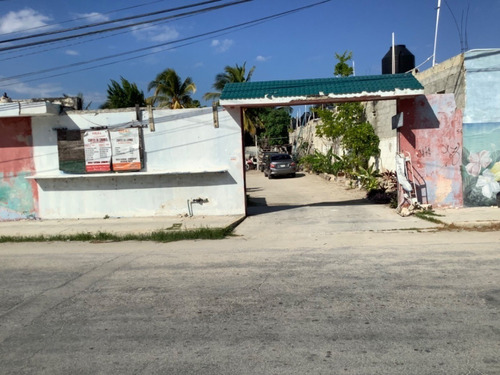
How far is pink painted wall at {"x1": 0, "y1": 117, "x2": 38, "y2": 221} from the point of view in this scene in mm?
12641

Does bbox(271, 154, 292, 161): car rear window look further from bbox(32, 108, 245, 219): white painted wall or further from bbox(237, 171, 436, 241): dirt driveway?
bbox(32, 108, 245, 219): white painted wall

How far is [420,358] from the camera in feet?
11.9

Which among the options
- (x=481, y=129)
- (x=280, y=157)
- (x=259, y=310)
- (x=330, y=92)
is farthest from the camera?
(x=280, y=157)

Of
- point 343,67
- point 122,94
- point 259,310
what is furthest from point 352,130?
point 122,94

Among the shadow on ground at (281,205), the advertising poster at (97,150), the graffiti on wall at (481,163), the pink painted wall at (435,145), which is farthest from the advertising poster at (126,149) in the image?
the graffiti on wall at (481,163)

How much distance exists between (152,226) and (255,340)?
7519 millimetres

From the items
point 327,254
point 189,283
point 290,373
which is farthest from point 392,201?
point 290,373

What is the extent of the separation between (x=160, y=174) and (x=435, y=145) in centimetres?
768

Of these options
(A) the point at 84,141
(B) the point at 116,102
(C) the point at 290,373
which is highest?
(B) the point at 116,102

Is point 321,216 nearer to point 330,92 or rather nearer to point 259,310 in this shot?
point 330,92

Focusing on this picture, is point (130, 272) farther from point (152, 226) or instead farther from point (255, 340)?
point (152, 226)

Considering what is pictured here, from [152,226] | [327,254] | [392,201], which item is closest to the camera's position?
[327,254]

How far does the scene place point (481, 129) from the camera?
1188cm

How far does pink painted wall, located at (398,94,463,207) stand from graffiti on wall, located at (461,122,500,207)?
0.19 m
